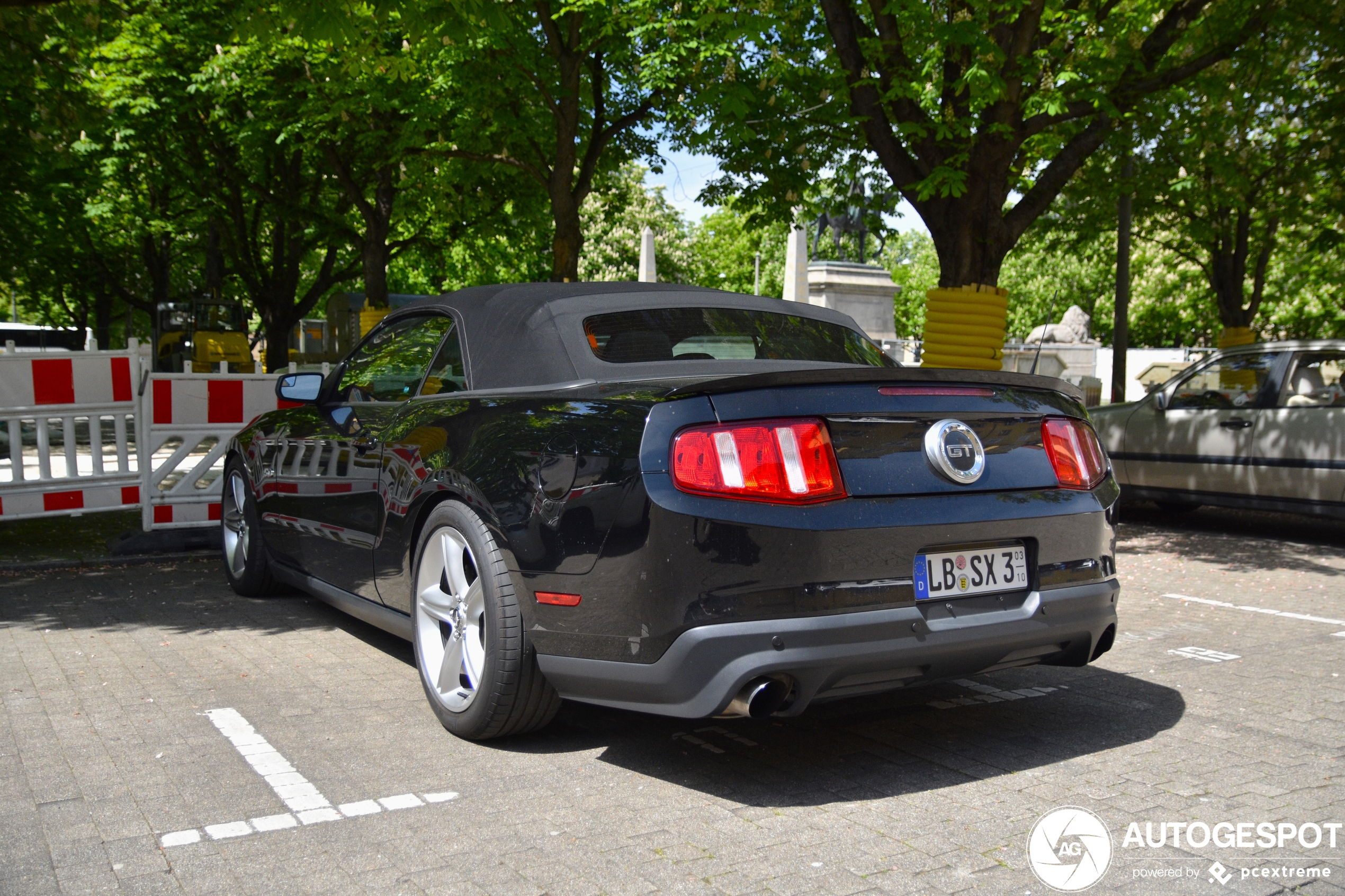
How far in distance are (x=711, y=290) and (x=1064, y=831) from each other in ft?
8.73

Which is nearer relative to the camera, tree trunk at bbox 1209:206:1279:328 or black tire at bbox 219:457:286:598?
black tire at bbox 219:457:286:598

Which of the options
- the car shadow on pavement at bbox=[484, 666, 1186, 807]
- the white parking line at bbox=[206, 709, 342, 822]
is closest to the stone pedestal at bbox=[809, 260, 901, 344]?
the car shadow on pavement at bbox=[484, 666, 1186, 807]

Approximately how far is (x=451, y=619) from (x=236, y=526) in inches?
122

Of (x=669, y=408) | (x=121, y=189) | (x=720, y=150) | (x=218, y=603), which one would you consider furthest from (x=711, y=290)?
(x=121, y=189)

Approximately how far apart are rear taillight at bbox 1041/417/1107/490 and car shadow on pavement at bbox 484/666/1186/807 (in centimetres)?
91

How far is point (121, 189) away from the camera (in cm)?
2852

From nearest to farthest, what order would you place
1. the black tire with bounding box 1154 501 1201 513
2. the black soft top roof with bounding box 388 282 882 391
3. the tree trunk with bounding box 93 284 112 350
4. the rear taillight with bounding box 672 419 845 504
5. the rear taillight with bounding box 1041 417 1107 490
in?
1. the rear taillight with bounding box 672 419 845 504
2. the rear taillight with bounding box 1041 417 1107 490
3. the black soft top roof with bounding box 388 282 882 391
4. the black tire with bounding box 1154 501 1201 513
5. the tree trunk with bounding box 93 284 112 350

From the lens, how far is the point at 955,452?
3682 mm

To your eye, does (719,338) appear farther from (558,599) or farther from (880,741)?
(880,741)

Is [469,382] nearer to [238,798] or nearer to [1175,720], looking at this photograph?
[238,798]

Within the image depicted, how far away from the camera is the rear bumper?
3.32 m

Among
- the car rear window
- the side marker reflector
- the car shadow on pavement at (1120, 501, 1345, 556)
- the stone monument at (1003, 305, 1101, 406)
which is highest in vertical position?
the stone monument at (1003, 305, 1101, 406)

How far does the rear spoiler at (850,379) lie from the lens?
137 inches

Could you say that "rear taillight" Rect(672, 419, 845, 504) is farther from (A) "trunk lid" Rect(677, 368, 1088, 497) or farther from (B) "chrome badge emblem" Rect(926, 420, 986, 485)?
(B) "chrome badge emblem" Rect(926, 420, 986, 485)
